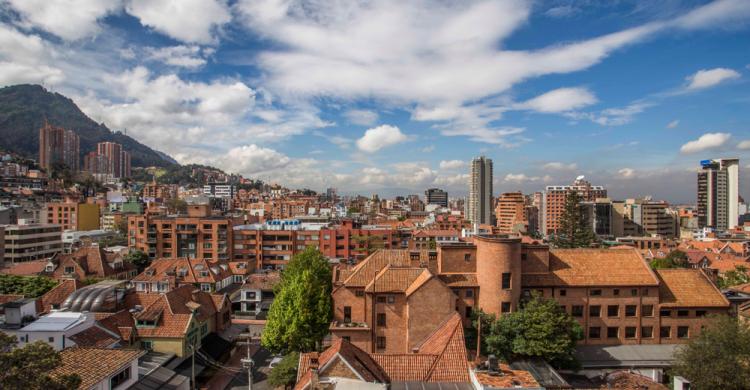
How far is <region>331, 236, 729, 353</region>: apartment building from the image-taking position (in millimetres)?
40375

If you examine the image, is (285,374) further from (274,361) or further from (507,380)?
(507,380)

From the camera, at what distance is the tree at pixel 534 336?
123 feet

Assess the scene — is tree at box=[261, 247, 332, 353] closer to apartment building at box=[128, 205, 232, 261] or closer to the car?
the car

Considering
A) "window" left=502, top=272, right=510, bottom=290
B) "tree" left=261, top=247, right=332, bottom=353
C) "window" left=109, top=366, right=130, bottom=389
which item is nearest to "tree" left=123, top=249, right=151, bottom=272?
"tree" left=261, top=247, right=332, bottom=353

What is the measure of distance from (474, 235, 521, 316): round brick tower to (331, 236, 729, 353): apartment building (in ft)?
0.31

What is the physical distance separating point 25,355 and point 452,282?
33.7 meters

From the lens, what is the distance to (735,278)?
72.2 meters

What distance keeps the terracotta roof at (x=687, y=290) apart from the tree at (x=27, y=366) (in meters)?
50.5

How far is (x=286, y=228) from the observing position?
106688 millimetres

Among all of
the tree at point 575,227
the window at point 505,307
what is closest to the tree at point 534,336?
the window at point 505,307

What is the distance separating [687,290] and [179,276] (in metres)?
68.8

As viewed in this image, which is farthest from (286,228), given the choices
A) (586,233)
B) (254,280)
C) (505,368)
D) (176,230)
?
(505,368)

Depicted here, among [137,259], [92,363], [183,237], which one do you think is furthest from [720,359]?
[183,237]

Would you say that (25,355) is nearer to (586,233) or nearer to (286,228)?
(286,228)
